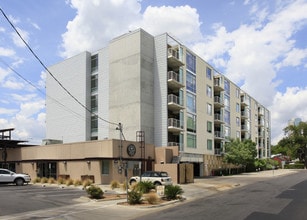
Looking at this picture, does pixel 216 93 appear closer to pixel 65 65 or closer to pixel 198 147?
pixel 198 147

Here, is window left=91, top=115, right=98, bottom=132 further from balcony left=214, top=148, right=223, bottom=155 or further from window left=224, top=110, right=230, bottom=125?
window left=224, top=110, right=230, bottom=125

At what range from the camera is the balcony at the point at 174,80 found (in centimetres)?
4785

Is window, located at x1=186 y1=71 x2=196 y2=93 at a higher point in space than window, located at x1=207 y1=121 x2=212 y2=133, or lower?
higher

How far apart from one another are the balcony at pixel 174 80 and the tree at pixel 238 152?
1763 cm

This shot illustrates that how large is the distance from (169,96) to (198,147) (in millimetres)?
10399

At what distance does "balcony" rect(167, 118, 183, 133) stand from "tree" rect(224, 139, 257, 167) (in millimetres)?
15642

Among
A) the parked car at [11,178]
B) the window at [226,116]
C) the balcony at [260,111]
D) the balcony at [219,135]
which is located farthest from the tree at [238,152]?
the parked car at [11,178]

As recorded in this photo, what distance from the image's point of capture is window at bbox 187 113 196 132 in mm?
51594

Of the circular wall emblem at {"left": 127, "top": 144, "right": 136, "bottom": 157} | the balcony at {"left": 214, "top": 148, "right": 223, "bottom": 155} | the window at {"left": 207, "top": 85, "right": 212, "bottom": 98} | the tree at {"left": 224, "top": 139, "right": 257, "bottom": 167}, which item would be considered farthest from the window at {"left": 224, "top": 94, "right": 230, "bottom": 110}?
the circular wall emblem at {"left": 127, "top": 144, "right": 136, "bottom": 157}

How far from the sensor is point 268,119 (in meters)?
105

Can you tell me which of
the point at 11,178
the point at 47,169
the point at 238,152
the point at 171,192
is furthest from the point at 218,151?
the point at 171,192

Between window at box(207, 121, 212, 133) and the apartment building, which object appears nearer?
the apartment building

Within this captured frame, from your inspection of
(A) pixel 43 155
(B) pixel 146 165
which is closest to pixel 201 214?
(B) pixel 146 165

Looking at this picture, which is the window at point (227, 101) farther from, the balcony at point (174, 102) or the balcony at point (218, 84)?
the balcony at point (174, 102)
